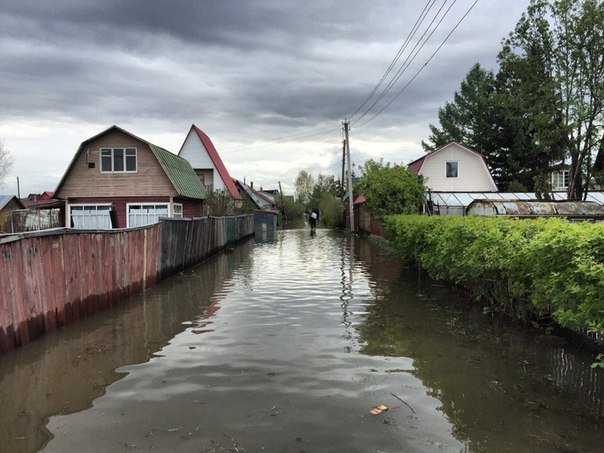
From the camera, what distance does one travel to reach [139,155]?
1088 inches

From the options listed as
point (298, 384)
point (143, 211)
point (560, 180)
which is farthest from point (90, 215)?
point (560, 180)

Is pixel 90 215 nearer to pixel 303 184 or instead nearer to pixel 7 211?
pixel 7 211

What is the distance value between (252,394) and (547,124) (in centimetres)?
2996

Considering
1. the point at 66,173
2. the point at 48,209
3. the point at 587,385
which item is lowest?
the point at 587,385

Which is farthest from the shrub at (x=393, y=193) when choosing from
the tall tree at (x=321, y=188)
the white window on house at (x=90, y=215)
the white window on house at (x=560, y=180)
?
the tall tree at (x=321, y=188)

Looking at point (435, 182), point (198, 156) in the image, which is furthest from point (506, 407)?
point (198, 156)

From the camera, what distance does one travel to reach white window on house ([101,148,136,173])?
27594 mm

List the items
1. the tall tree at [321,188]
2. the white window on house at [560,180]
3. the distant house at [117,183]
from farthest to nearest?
1. the tall tree at [321,188]
2. the white window on house at [560,180]
3. the distant house at [117,183]

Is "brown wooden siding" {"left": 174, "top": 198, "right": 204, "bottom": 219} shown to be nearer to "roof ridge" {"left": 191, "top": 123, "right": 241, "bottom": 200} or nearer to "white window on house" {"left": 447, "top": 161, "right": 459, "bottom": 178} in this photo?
"roof ridge" {"left": 191, "top": 123, "right": 241, "bottom": 200}

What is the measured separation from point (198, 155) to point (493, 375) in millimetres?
41995

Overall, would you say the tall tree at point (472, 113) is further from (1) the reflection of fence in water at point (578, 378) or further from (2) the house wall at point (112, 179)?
(1) the reflection of fence in water at point (578, 378)

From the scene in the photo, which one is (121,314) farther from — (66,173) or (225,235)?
(66,173)

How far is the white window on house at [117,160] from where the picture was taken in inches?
1086

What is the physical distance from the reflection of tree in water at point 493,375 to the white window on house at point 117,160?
2239cm
